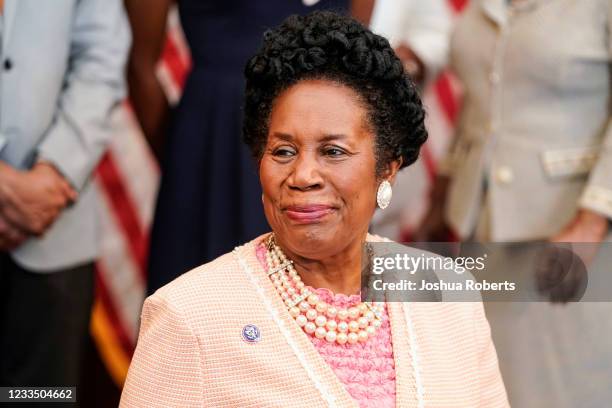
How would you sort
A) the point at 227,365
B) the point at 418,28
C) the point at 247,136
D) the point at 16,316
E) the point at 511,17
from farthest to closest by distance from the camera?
the point at 418,28, the point at 511,17, the point at 16,316, the point at 247,136, the point at 227,365

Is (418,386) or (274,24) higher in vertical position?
(274,24)

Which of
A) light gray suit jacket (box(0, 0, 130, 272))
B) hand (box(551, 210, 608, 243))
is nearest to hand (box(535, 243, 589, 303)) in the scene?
hand (box(551, 210, 608, 243))

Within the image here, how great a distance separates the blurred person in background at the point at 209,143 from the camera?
130 inches

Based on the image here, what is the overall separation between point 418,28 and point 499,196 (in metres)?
0.81

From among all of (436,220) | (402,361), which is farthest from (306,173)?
(436,220)

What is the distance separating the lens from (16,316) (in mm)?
3100

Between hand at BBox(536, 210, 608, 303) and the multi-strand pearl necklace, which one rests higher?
hand at BBox(536, 210, 608, 303)

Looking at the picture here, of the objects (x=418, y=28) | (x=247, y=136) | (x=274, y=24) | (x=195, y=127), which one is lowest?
(x=247, y=136)

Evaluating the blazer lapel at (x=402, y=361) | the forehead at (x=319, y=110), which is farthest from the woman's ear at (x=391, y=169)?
the blazer lapel at (x=402, y=361)

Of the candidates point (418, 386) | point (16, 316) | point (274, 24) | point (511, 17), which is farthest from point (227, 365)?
point (511, 17)

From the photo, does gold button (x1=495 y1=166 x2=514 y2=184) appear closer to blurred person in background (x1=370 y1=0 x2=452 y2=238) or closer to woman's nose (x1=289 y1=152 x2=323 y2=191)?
blurred person in background (x1=370 y1=0 x2=452 y2=238)

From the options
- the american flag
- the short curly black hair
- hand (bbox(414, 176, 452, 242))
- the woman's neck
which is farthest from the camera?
the american flag

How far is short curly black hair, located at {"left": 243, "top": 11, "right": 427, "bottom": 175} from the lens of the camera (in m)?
2.13

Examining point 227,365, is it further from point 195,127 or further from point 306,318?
point 195,127
